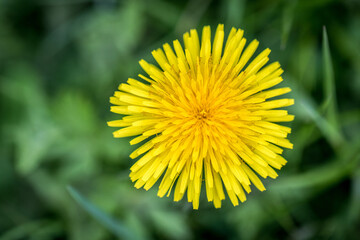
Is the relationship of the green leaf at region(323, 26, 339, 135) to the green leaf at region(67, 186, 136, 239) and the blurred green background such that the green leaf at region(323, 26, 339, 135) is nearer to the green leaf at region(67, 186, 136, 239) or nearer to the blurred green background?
the blurred green background

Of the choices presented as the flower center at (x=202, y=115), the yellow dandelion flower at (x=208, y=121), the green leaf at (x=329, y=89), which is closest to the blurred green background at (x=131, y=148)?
the green leaf at (x=329, y=89)

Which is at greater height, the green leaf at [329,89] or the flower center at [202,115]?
the flower center at [202,115]

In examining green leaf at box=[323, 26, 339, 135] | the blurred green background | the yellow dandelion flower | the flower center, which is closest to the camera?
the yellow dandelion flower

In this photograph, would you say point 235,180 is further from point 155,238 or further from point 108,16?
point 108,16

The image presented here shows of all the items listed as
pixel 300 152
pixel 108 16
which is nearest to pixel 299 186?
pixel 300 152

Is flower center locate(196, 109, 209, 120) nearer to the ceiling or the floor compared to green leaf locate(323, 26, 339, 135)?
nearer to the ceiling

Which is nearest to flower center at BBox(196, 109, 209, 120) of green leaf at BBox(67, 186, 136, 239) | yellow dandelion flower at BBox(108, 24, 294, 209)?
yellow dandelion flower at BBox(108, 24, 294, 209)

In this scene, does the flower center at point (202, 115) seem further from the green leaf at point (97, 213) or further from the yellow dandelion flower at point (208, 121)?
the green leaf at point (97, 213)
